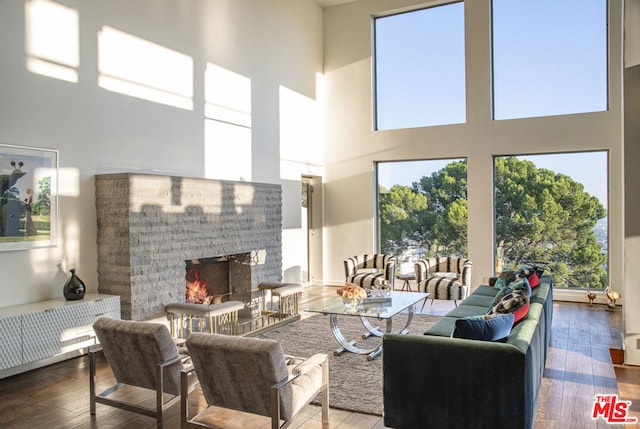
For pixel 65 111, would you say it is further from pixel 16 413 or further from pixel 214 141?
pixel 16 413

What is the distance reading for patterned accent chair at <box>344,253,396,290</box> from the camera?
762 cm

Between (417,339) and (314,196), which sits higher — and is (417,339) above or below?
below

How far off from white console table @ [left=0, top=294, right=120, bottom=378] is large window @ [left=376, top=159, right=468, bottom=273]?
5451 millimetres

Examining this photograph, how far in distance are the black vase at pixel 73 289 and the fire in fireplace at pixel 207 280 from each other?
161 centimetres

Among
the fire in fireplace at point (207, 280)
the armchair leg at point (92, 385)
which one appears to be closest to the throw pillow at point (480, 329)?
the armchair leg at point (92, 385)

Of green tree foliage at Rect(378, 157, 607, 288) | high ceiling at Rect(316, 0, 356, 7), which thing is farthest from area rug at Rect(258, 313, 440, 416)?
high ceiling at Rect(316, 0, 356, 7)

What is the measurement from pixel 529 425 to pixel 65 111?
493cm

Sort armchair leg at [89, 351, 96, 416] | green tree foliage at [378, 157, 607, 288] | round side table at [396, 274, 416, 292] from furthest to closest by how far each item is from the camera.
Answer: round side table at [396, 274, 416, 292], green tree foliage at [378, 157, 607, 288], armchair leg at [89, 351, 96, 416]

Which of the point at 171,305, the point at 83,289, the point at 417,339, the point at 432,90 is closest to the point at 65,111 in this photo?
the point at 83,289

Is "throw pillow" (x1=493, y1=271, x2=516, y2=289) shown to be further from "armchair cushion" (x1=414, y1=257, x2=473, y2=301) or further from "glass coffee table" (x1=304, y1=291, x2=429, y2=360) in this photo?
"glass coffee table" (x1=304, y1=291, x2=429, y2=360)

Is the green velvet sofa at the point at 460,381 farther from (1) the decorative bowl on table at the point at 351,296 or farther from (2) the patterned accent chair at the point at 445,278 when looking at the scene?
(2) the patterned accent chair at the point at 445,278

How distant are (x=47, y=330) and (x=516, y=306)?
12.9ft

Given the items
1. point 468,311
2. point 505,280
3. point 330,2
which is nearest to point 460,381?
point 468,311

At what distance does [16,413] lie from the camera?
3756 millimetres
